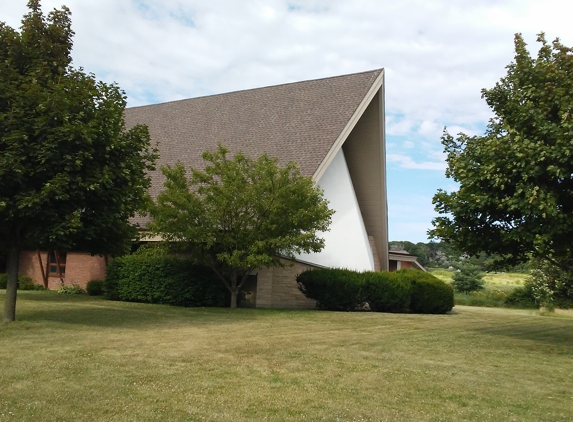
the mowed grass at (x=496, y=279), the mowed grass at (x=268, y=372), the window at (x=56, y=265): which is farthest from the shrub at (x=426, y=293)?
the mowed grass at (x=496, y=279)

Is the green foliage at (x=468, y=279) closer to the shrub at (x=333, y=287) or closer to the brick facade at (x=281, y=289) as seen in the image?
the brick facade at (x=281, y=289)

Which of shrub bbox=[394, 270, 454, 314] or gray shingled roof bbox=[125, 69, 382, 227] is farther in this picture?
gray shingled roof bbox=[125, 69, 382, 227]

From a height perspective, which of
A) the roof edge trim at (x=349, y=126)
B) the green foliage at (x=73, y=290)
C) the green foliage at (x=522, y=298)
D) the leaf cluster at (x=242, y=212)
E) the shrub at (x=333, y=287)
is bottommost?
the green foliage at (x=522, y=298)

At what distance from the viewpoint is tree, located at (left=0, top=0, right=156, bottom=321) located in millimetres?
10898

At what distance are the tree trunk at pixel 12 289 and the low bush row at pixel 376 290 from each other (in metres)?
9.28

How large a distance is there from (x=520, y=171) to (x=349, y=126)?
35.8 feet

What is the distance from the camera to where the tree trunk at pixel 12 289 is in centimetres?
1181

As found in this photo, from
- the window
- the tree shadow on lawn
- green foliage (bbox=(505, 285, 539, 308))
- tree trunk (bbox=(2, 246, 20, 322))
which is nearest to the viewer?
tree trunk (bbox=(2, 246, 20, 322))

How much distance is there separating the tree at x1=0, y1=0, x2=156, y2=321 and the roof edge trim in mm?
7802

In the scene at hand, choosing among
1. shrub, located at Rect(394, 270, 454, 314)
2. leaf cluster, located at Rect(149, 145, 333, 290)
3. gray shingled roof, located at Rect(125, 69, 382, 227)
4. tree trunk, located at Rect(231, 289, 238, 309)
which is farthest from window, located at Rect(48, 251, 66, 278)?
shrub, located at Rect(394, 270, 454, 314)

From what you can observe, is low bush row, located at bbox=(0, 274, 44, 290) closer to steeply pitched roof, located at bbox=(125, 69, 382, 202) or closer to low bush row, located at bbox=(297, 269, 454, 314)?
steeply pitched roof, located at bbox=(125, 69, 382, 202)

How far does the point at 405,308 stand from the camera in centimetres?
2008

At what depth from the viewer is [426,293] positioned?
20391 millimetres

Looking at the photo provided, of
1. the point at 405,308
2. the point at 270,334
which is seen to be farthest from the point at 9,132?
the point at 405,308
